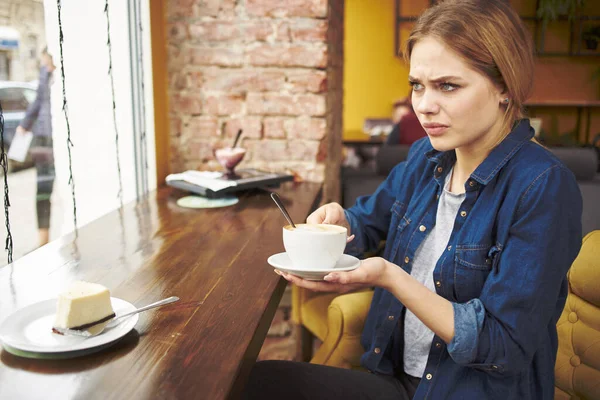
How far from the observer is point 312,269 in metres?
0.99

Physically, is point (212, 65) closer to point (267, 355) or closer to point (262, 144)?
point (262, 144)

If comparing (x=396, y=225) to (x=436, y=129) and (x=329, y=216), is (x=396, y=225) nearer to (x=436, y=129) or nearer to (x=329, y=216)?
(x=329, y=216)

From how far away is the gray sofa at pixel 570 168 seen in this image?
8.24 feet

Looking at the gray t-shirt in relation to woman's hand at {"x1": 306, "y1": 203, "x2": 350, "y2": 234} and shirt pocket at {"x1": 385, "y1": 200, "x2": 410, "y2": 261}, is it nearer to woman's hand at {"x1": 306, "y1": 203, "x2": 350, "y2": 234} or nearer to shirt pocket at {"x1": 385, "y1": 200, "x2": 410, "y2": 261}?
shirt pocket at {"x1": 385, "y1": 200, "x2": 410, "y2": 261}

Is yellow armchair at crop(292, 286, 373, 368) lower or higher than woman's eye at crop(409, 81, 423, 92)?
lower

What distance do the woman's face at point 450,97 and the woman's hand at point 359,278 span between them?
27 cm

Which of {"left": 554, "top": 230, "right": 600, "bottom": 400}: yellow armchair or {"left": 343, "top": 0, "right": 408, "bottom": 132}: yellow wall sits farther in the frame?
{"left": 343, "top": 0, "right": 408, "bottom": 132}: yellow wall

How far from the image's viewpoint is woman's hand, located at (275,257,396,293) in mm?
977

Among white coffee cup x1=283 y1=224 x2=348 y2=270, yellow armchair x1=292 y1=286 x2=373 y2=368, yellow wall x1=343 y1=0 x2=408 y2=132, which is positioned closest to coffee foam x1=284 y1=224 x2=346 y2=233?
white coffee cup x1=283 y1=224 x2=348 y2=270

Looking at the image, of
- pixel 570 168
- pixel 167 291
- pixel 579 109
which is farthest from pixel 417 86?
pixel 579 109

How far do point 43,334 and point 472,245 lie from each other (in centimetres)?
74

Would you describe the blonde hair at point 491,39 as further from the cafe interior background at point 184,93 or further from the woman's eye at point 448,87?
the cafe interior background at point 184,93

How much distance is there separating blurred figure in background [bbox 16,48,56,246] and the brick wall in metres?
0.59

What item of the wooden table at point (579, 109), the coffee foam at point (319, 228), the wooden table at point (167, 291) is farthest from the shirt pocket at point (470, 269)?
the wooden table at point (579, 109)
